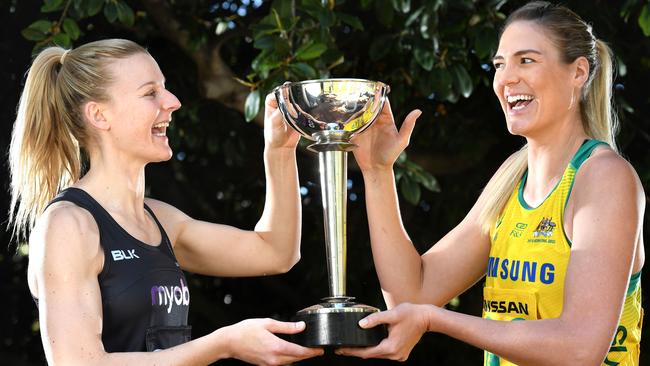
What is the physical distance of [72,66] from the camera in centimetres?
279

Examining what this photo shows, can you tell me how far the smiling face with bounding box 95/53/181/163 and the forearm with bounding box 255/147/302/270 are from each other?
356 millimetres

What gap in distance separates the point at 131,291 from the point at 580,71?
1.16m

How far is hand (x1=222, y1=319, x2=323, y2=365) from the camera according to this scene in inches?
94.6

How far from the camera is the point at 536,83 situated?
2.78 meters

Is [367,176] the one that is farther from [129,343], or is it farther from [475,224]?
[129,343]

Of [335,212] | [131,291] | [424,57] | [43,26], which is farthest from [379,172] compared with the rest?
[43,26]

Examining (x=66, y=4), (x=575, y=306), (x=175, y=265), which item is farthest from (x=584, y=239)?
(x=66, y=4)

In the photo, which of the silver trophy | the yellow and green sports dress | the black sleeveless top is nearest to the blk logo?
the black sleeveless top

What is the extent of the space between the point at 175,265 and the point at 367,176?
564 mm

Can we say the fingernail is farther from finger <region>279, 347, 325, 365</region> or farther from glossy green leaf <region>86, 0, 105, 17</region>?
glossy green leaf <region>86, 0, 105, 17</region>

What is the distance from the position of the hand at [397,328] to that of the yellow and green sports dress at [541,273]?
11.2 inches

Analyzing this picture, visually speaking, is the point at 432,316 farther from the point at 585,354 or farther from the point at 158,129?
the point at 158,129

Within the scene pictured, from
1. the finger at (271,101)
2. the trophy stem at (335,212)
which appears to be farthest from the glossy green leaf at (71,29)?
the trophy stem at (335,212)

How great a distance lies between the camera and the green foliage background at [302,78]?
13.4ft
